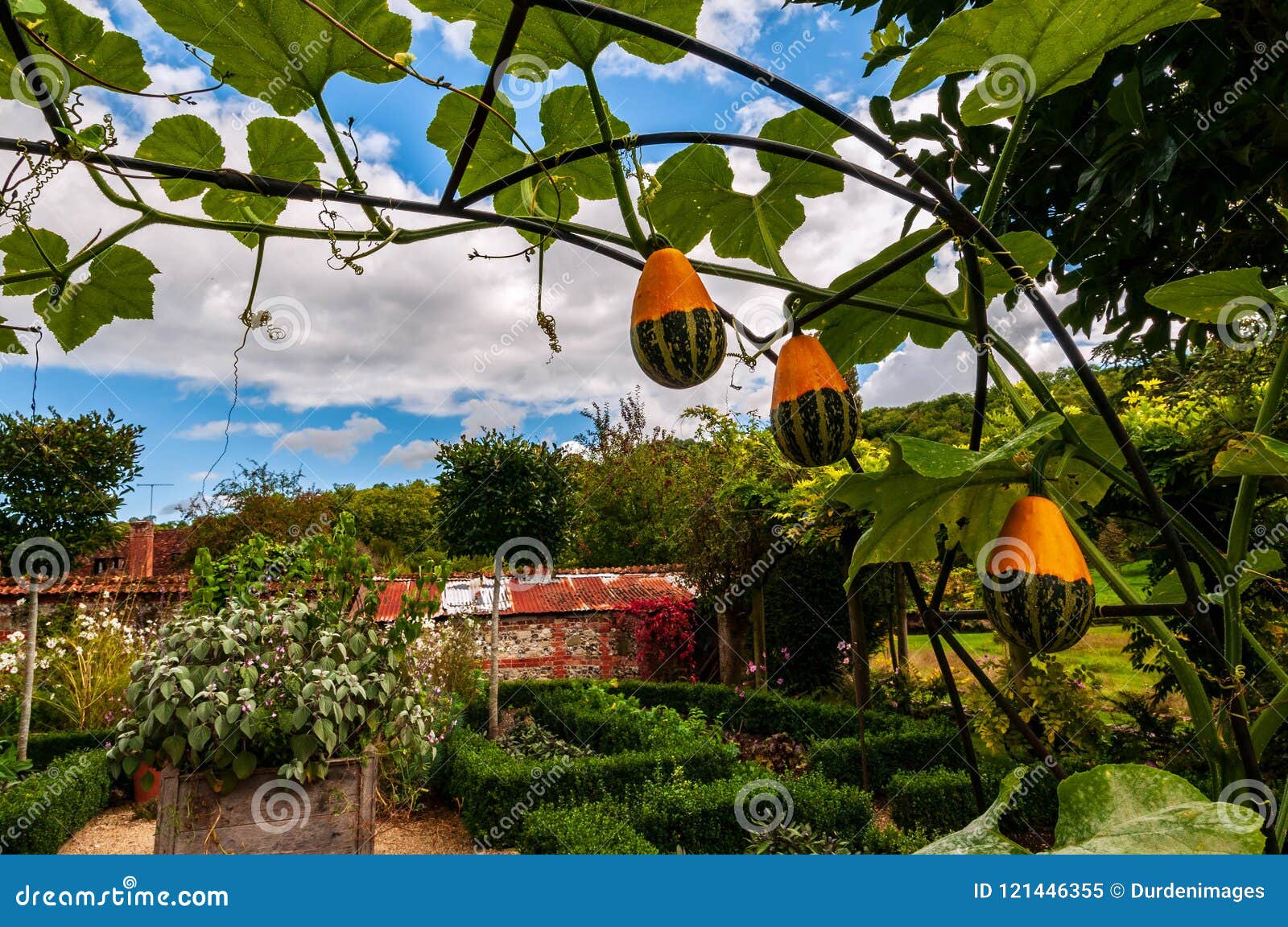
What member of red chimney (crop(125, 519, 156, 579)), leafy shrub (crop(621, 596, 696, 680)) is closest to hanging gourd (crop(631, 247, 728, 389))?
leafy shrub (crop(621, 596, 696, 680))

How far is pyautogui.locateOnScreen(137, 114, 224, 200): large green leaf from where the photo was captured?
1.94 feet

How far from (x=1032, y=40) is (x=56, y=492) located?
28.2ft

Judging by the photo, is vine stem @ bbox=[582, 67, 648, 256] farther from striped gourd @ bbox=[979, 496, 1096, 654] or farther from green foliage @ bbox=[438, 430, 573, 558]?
green foliage @ bbox=[438, 430, 573, 558]

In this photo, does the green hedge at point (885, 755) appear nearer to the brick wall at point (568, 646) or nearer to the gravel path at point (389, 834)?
the gravel path at point (389, 834)

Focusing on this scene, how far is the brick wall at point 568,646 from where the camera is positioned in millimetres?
11102

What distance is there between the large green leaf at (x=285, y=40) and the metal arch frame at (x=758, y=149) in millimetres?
95

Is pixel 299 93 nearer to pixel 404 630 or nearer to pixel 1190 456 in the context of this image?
pixel 404 630

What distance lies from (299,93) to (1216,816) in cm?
77

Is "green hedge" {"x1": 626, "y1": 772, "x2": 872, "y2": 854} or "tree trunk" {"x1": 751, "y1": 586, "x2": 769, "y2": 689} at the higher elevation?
"tree trunk" {"x1": 751, "y1": 586, "x2": 769, "y2": 689}

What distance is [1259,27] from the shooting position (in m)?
2.35

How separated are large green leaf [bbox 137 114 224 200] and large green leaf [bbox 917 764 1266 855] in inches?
29.2

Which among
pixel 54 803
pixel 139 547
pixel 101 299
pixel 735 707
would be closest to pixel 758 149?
pixel 101 299

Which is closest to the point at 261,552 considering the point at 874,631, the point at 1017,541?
the point at 1017,541

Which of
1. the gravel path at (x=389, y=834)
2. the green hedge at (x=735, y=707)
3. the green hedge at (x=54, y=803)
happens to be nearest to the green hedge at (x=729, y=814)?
the gravel path at (x=389, y=834)
